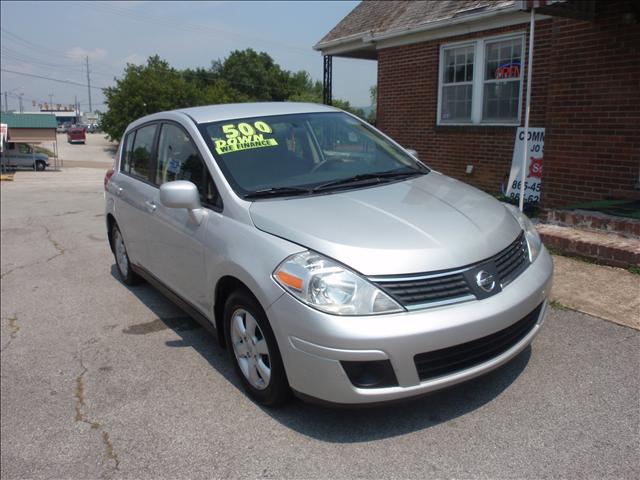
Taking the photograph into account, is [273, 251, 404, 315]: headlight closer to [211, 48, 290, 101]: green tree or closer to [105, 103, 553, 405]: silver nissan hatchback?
[105, 103, 553, 405]: silver nissan hatchback

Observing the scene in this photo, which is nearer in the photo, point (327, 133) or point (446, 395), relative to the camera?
point (446, 395)

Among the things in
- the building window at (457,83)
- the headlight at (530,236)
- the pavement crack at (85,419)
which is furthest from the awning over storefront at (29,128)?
the headlight at (530,236)

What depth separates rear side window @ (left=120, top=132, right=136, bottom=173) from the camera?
552 centimetres

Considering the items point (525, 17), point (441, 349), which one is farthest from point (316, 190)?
point (525, 17)

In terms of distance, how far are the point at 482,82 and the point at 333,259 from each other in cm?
785

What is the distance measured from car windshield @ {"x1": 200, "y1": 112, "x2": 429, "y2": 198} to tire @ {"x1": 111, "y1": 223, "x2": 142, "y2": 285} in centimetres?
235

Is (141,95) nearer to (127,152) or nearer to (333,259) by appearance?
(127,152)

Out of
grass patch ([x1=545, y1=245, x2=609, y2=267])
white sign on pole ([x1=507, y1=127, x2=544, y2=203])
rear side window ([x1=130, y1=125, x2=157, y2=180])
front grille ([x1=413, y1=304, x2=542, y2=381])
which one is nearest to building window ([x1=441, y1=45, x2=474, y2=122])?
white sign on pole ([x1=507, y1=127, x2=544, y2=203])

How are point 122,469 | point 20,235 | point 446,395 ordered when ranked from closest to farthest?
point 122,469 < point 446,395 < point 20,235

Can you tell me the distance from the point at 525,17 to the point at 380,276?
24.1 feet

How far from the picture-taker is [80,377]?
13.3 ft

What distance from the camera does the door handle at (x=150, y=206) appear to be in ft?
14.8

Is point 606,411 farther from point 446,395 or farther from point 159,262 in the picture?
point 159,262

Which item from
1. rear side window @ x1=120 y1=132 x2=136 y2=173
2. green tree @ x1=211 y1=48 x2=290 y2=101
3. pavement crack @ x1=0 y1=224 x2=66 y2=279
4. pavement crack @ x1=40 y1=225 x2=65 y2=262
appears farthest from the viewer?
green tree @ x1=211 y1=48 x2=290 y2=101
